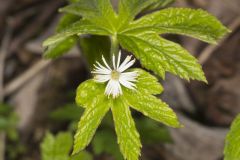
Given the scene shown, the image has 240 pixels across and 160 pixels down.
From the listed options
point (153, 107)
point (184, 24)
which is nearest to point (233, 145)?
point (153, 107)

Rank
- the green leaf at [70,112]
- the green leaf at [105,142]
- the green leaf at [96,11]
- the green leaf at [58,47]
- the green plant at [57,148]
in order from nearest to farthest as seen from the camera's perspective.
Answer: the green leaf at [96,11], the green leaf at [58,47], the green plant at [57,148], the green leaf at [105,142], the green leaf at [70,112]

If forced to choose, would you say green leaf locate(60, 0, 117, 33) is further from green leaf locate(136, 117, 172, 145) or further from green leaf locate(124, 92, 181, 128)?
green leaf locate(136, 117, 172, 145)

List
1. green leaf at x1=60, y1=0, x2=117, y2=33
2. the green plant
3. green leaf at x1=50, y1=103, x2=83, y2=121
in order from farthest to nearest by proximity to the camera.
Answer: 1. green leaf at x1=50, y1=103, x2=83, y2=121
2. the green plant
3. green leaf at x1=60, y1=0, x2=117, y2=33

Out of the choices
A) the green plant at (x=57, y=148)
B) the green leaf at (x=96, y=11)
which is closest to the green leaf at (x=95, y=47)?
the green leaf at (x=96, y=11)

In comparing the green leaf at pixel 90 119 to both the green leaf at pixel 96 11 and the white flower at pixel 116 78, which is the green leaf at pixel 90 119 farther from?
the green leaf at pixel 96 11

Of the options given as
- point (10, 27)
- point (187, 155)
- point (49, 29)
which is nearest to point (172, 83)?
point (187, 155)

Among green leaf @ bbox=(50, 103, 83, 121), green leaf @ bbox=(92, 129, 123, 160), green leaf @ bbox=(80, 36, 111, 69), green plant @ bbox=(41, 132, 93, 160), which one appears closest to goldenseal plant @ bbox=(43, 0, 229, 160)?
green leaf @ bbox=(80, 36, 111, 69)

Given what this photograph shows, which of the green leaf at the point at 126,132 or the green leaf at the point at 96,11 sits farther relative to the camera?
the green leaf at the point at 96,11
